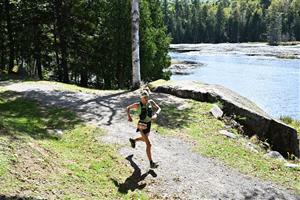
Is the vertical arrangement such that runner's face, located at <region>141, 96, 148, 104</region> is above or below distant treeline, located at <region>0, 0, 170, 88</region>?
below

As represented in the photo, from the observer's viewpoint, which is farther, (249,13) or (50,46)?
(249,13)

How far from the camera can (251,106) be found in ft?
69.8

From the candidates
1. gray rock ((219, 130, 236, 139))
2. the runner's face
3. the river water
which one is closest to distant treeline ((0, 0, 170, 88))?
the river water

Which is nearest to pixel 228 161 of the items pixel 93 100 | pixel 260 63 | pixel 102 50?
pixel 93 100

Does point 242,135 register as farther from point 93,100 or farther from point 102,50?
point 102,50

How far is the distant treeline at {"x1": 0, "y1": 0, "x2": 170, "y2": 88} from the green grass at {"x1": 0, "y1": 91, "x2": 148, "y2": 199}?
1845 cm

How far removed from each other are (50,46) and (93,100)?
17.8 metres

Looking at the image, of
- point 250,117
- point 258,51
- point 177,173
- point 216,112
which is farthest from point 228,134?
point 258,51

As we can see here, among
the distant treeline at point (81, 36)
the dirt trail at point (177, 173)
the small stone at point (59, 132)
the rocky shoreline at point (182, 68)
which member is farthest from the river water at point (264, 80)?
the small stone at point (59, 132)

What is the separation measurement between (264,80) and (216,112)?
→ 3746 centimetres

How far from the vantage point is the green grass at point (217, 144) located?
45.8ft

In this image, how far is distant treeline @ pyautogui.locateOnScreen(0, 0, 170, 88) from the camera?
34219mm

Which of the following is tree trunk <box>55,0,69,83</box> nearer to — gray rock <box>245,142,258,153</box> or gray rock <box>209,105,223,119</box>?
gray rock <box>209,105,223,119</box>

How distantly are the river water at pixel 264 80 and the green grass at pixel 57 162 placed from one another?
23.5 meters
